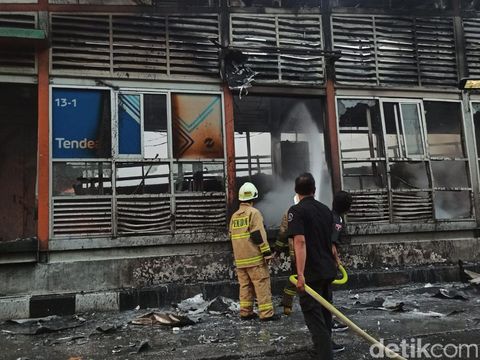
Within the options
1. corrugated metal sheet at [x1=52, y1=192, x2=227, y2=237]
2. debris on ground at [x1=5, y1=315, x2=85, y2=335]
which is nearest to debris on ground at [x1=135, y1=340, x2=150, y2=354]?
debris on ground at [x1=5, y1=315, x2=85, y2=335]

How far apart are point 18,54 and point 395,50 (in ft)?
22.0

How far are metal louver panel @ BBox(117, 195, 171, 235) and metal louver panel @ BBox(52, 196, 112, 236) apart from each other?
0.20 m

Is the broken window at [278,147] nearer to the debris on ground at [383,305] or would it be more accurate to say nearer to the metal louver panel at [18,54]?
the debris on ground at [383,305]

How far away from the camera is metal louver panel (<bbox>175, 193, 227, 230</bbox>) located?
7.52m

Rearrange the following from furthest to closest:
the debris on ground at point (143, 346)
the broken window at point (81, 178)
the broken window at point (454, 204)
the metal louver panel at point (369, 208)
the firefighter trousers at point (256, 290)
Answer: the broken window at point (454, 204) → the metal louver panel at point (369, 208) → the broken window at point (81, 178) → the firefighter trousers at point (256, 290) → the debris on ground at point (143, 346)

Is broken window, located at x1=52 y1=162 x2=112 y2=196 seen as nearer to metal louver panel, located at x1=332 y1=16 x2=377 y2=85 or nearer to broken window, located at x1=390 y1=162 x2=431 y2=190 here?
metal louver panel, located at x1=332 y1=16 x2=377 y2=85

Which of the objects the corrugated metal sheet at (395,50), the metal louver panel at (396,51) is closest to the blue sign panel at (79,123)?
the corrugated metal sheet at (395,50)

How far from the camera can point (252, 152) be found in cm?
934

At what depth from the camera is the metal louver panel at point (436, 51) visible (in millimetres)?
9077

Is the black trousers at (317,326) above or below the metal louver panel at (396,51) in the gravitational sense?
below

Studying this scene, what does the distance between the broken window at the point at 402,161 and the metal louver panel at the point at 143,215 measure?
3347mm

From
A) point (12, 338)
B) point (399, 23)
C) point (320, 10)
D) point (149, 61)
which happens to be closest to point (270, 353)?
point (12, 338)

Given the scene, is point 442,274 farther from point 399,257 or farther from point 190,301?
point 190,301

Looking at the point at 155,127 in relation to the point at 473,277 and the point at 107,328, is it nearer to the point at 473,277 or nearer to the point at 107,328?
the point at 107,328
